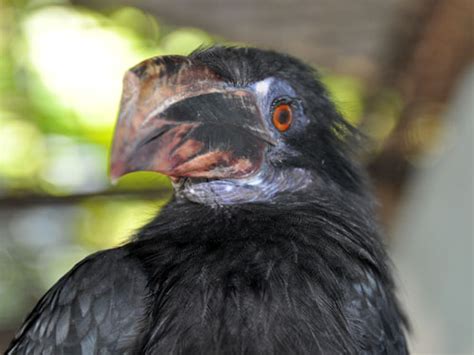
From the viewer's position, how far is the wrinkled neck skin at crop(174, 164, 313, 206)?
2.90 metres

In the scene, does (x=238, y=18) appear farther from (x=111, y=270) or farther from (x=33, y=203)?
(x=111, y=270)

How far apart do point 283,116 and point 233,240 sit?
49 centimetres

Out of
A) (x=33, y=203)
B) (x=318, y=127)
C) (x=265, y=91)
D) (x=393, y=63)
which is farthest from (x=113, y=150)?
(x=33, y=203)

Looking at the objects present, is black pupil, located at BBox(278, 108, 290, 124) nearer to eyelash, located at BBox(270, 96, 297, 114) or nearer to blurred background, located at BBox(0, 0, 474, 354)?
eyelash, located at BBox(270, 96, 297, 114)

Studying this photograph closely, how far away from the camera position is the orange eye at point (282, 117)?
9.77 ft

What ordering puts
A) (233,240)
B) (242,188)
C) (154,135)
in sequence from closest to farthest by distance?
(154,135) < (233,240) < (242,188)

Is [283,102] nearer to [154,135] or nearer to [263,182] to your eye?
[263,182]

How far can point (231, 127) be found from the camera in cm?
278

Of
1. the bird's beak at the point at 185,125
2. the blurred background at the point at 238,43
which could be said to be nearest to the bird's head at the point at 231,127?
the bird's beak at the point at 185,125

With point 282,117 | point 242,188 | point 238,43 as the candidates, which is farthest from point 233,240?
point 238,43

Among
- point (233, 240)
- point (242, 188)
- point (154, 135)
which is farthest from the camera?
point (242, 188)

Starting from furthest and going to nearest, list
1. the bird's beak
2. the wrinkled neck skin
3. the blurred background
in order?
the blurred background, the wrinkled neck skin, the bird's beak

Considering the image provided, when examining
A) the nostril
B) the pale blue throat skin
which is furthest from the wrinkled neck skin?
the nostril

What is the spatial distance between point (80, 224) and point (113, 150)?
17.0ft
